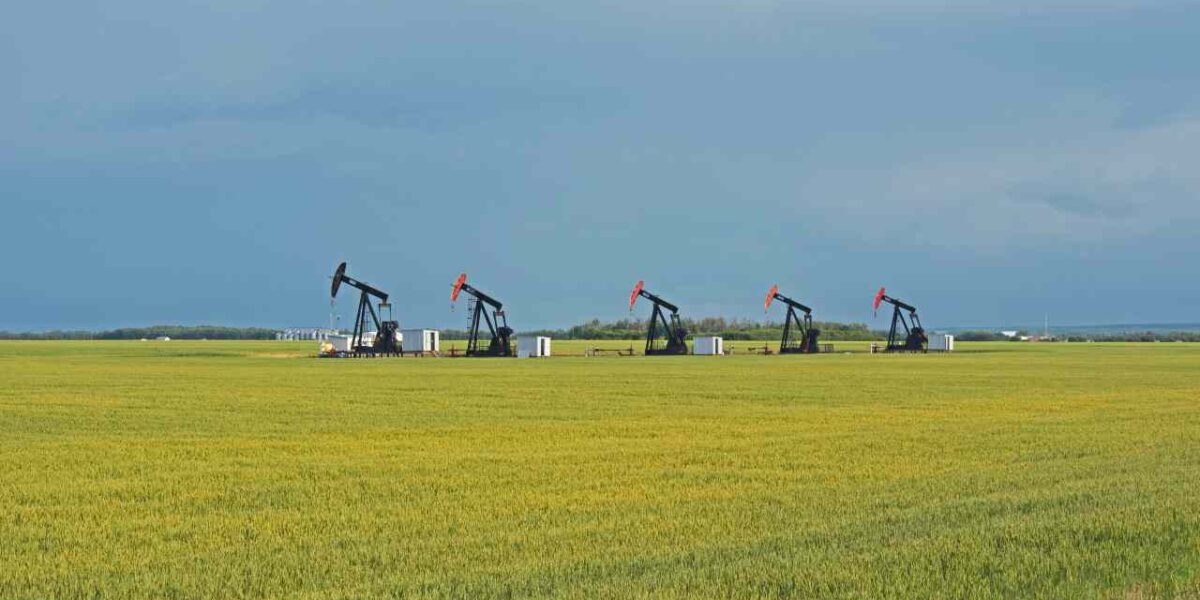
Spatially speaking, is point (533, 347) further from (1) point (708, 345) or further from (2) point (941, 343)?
(2) point (941, 343)

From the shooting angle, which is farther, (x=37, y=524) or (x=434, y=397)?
(x=434, y=397)

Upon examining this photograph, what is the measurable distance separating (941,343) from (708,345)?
35401 millimetres

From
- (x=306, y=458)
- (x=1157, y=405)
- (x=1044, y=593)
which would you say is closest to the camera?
(x=1044, y=593)

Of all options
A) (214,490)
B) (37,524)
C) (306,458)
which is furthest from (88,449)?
(37,524)

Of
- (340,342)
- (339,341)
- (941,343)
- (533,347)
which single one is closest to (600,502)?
(533,347)

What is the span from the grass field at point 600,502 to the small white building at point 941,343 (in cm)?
10045

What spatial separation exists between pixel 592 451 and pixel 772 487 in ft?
19.4

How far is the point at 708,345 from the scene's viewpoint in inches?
4405

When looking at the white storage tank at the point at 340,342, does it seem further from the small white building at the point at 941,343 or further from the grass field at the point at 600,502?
the grass field at the point at 600,502

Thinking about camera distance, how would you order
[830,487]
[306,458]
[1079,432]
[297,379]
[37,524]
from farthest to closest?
[297,379] < [1079,432] < [306,458] < [830,487] < [37,524]

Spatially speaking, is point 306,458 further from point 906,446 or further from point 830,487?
point 906,446

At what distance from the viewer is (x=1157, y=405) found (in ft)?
115

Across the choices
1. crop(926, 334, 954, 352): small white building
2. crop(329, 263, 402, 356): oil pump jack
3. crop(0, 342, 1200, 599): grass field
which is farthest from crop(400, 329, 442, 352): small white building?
crop(0, 342, 1200, 599): grass field

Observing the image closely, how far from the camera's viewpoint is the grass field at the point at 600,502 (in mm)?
10172
